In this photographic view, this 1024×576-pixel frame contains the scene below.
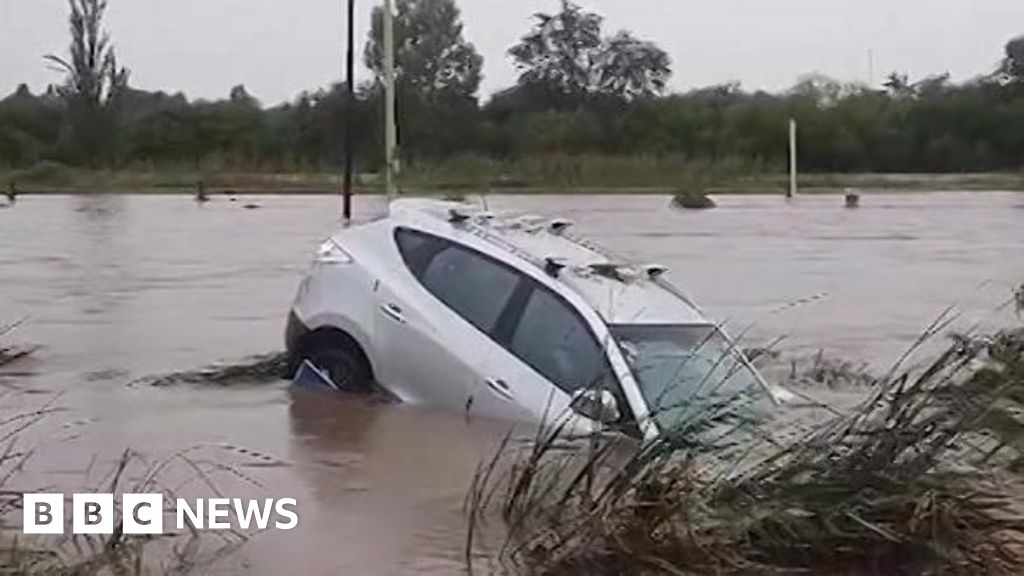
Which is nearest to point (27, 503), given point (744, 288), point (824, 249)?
point (744, 288)

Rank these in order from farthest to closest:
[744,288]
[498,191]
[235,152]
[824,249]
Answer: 1. [235,152]
2. [498,191]
3. [824,249]
4. [744,288]

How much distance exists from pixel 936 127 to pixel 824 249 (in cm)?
4079

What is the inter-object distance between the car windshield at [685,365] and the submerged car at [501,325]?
0.01m

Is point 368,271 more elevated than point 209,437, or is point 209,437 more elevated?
point 368,271

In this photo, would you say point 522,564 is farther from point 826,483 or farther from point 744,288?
point 744,288

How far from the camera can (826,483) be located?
7535mm

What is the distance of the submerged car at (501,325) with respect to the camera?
34.4 ft

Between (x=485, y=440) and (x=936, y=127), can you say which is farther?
(x=936, y=127)

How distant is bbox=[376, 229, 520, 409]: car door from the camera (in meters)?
11.4

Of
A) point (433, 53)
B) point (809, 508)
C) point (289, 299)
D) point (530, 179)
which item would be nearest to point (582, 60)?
point (433, 53)

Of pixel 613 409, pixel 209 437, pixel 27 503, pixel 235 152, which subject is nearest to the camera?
pixel 27 503

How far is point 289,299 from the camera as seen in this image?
21672mm

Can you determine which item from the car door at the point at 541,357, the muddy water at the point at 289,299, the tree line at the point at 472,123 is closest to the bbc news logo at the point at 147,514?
the muddy water at the point at 289,299

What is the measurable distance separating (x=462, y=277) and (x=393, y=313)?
472 mm
